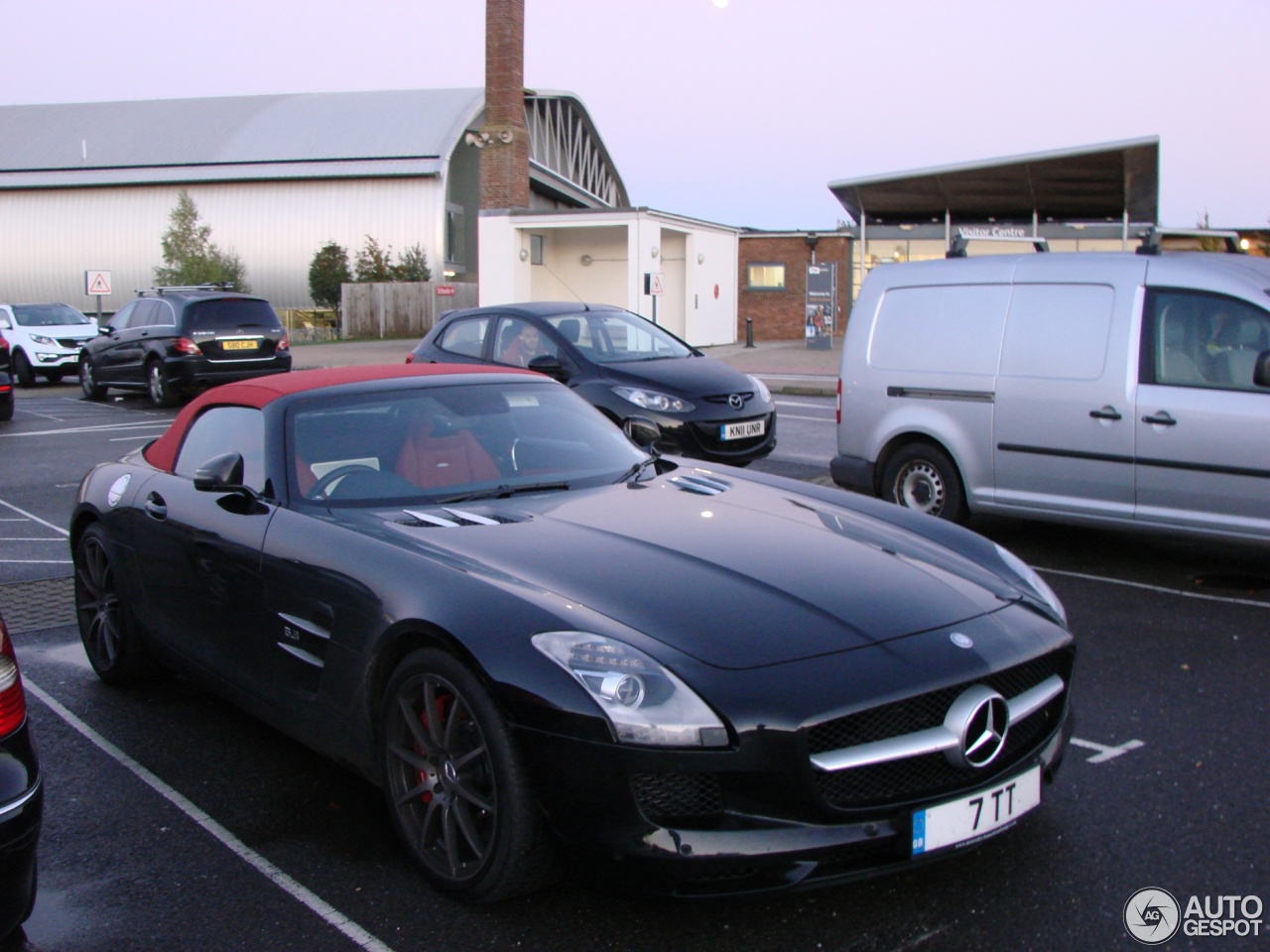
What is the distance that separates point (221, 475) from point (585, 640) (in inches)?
68.1

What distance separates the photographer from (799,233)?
1336 inches

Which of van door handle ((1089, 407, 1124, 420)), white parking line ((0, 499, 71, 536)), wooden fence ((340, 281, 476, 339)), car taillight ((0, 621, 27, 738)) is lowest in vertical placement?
white parking line ((0, 499, 71, 536))

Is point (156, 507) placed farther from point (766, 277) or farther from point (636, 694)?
point (766, 277)

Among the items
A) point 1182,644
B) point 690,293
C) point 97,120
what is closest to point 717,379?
point 1182,644

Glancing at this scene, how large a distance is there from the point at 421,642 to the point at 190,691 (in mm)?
2273

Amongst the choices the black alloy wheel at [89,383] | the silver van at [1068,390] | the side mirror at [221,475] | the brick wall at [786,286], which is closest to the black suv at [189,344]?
the black alloy wheel at [89,383]

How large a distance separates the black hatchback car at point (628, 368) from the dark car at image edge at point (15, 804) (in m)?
6.71

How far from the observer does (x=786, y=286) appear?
3488 centimetres

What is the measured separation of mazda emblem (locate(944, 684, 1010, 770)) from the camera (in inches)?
116

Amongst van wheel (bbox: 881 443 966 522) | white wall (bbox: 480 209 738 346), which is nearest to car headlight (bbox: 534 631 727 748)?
van wheel (bbox: 881 443 966 522)

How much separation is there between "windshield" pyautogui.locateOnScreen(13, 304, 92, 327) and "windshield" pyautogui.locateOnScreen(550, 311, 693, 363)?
17.0 m

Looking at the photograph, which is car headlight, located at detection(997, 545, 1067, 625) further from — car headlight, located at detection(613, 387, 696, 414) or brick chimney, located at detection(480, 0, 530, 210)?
brick chimney, located at detection(480, 0, 530, 210)

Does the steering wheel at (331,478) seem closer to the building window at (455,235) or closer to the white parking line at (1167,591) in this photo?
the white parking line at (1167,591)

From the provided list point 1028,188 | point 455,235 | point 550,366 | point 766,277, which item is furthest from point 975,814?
point 455,235
